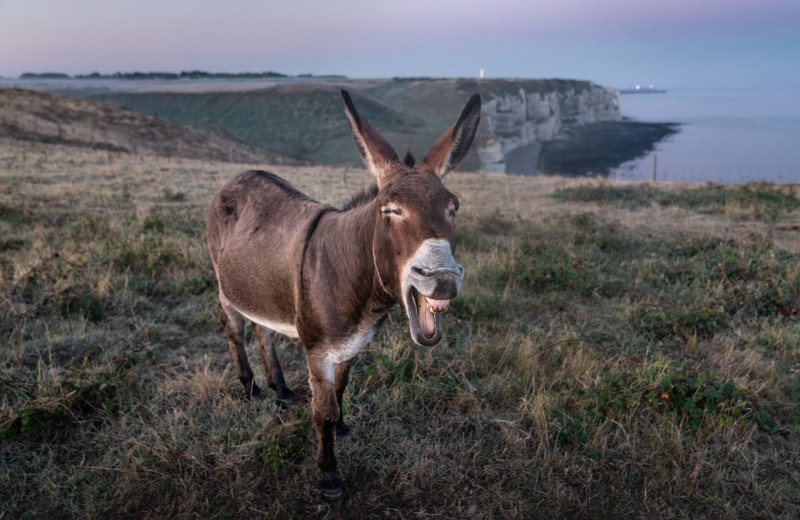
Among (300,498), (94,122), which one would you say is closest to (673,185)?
(300,498)

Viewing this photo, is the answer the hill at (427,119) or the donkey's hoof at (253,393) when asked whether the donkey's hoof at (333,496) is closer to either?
the donkey's hoof at (253,393)

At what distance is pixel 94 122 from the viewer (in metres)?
40.3

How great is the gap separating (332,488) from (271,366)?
1.47 m

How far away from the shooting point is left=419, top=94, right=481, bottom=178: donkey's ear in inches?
110

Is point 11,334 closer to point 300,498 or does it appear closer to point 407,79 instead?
point 300,498

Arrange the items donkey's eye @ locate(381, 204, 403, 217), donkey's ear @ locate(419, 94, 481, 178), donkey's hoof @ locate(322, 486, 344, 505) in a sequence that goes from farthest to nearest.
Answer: donkey's hoof @ locate(322, 486, 344, 505), donkey's ear @ locate(419, 94, 481, 178), donkey's eye @ locate(381, 204, 403, 217)

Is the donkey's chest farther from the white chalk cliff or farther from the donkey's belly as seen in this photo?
the white chalk cliff

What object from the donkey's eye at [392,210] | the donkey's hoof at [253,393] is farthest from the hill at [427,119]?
the donkey's eye at [392,210]

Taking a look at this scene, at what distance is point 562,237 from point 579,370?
5.57 m

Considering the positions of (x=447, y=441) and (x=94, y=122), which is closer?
(x=447, y=441)

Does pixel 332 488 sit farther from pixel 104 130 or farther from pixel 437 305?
pixel 104 130

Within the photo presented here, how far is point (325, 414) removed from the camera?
329 centimetres

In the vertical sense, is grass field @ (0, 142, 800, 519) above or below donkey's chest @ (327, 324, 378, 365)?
below

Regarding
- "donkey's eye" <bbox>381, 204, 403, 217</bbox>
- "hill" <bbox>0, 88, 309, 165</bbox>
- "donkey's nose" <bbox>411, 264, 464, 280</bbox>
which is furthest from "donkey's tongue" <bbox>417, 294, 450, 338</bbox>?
"hill" <bbox>0, 88, 309, 165</bbox>
